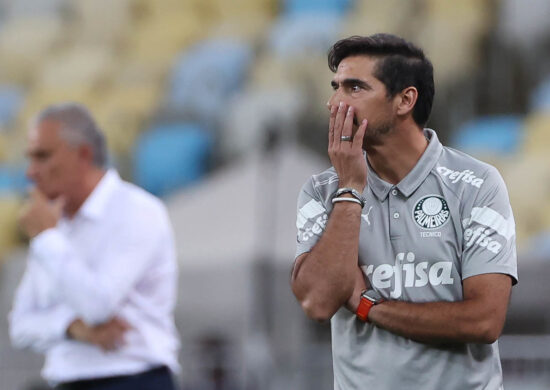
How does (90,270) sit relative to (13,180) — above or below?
below

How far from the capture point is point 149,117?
33.2 ft

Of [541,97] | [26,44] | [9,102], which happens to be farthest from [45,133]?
[26,44]

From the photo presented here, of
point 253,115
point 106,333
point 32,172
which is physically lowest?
point 106,333

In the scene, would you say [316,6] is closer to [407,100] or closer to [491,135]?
[491,135]

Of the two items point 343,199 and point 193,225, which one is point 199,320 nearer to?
point 193,225

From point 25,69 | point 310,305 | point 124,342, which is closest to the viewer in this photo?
point 310,305

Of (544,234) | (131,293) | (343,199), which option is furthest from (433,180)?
(544,234)

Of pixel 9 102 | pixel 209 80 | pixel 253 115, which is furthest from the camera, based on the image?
pixel 9 102

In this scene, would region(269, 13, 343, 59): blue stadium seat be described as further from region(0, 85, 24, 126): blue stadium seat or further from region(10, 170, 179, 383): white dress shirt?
region(10, 170, 179, 383): white dress shirt

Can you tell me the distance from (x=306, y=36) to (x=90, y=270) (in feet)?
19.6

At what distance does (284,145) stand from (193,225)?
0.75 m

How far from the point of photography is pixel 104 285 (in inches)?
166

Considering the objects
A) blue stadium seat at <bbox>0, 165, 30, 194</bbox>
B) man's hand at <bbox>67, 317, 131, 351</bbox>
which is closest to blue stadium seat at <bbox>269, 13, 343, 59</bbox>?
blue stadium seat at <bbox>0, 165, 30, 194</bbox>

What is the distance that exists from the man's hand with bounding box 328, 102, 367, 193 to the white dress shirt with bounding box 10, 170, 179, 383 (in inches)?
56.3
